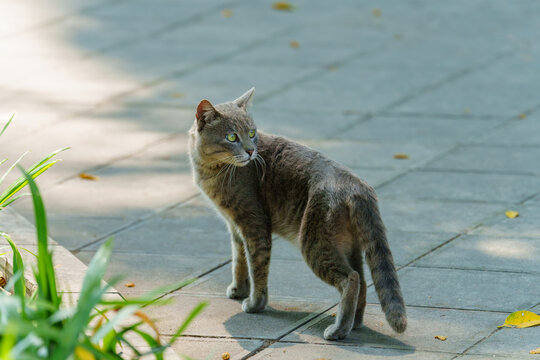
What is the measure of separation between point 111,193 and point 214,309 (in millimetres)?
2188

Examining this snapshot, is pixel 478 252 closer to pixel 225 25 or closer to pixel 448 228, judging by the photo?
pixel 448 228

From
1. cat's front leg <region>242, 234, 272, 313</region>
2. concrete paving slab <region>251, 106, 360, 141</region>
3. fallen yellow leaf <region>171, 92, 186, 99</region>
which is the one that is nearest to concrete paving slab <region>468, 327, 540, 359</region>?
cat's front leg <region>242, 234, 272, 313</region>

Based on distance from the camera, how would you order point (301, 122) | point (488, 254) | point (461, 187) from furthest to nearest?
point (301, 122) → point (461, 187) → point (488, 254)

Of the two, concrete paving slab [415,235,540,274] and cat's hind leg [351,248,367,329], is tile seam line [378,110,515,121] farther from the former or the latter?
cat's hind leg [351,248,367,329]

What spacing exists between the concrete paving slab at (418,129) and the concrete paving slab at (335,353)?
366cm

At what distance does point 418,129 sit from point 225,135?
3.53m

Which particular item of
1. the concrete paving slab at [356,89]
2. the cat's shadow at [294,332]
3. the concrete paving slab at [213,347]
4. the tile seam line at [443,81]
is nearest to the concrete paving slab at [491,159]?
the tile seam line at [443,81]

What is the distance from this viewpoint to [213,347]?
16.8ft

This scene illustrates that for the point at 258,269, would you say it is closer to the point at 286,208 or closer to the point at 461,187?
the point at 286,208

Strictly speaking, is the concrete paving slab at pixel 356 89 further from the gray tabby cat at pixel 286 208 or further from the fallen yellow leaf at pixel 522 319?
the fallen yellow leaf at pixel 522 319

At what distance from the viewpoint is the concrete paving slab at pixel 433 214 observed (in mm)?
6750

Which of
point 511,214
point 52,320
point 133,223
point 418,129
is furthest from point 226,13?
point 52,320

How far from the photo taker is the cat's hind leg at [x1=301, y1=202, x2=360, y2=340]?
5160 millimetres

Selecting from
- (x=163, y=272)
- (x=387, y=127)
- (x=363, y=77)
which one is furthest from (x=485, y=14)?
(x=163, y=272)
